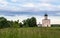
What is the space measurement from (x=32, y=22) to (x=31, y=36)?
58.8 metres

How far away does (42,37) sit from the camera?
6.09 m

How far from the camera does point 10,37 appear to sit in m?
6.12

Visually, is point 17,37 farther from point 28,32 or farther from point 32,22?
point 32,22

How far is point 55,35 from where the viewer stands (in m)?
6.27

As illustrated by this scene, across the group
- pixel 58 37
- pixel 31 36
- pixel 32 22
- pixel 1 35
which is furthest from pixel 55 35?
pixel 32 22

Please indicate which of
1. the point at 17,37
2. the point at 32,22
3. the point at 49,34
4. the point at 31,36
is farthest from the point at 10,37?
the point at 32,22

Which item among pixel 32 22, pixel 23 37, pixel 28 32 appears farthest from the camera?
pixel 32 22

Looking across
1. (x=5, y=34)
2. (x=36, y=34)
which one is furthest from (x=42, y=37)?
(x=5, y=34)

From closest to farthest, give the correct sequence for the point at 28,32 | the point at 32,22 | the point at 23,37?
1. the point at 23,37
2. the point at 28,32
3. the point at 32,22

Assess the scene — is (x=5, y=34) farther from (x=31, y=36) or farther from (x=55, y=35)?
(x=55, y=35)

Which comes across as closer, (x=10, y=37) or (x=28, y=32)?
(x=10, y=37)

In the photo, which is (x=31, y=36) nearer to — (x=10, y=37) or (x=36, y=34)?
(x=36, y=34)

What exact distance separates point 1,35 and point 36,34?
1.03 meters

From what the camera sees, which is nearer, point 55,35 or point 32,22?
point 55,35
